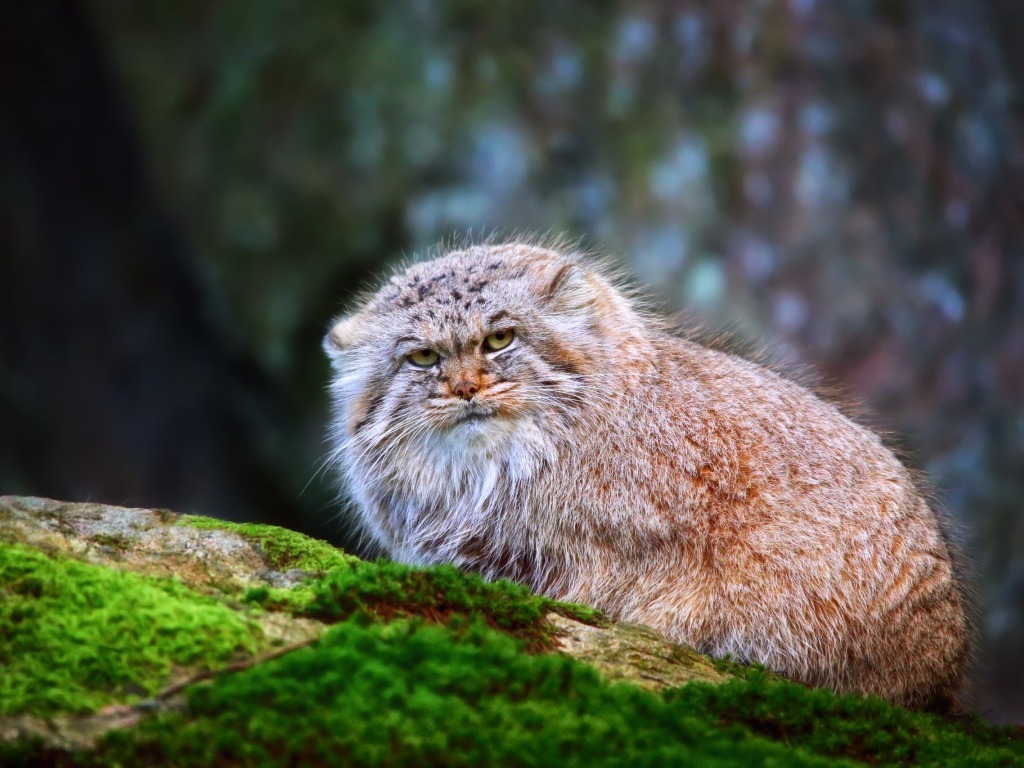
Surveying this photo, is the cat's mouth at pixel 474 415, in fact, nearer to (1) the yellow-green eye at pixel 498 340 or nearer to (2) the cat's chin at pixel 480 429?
(2) the cat's chin at pixel 480 429

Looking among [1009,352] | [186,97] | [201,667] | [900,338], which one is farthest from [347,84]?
[201,667]

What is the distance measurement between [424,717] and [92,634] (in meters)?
1.26

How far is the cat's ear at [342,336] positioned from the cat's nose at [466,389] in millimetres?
1130

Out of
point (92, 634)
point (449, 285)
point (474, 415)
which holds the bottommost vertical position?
point (92, 634)

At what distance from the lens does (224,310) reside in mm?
12625

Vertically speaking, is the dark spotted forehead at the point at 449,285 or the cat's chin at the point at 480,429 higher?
the dark spotted forehead at the point at 449,285

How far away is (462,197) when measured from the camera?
12.0m

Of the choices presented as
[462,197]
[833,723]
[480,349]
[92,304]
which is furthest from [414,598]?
[92,304]

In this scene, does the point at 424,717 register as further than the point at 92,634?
No

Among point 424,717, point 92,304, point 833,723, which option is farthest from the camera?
point 92,304

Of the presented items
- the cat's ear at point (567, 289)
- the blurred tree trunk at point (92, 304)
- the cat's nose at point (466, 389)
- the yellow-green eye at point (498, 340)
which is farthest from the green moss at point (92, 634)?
the blurred tree trunk at point (92, 304)

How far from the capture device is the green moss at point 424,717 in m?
3.21

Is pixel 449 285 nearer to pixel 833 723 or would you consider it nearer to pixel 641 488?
pixel 641 488

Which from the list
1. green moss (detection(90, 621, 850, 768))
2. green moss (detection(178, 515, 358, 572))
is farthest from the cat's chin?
green moss (detection(90, 621, 850, 768))
